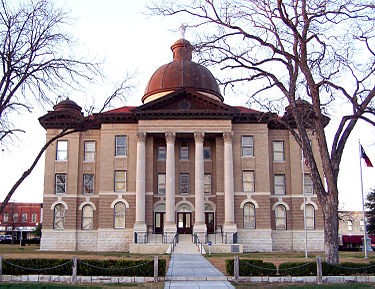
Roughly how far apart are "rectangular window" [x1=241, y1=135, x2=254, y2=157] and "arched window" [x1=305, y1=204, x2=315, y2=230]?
7033 millimetres

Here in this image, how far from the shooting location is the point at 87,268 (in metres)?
19.4

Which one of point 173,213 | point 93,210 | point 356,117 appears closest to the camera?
point 356,117

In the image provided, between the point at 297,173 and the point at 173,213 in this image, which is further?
the point at 297,173

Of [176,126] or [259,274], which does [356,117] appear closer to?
[259,274]

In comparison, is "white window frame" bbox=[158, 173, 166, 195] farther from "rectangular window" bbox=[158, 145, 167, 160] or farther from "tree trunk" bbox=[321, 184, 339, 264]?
"tree trunk" bbox=[321, 184, 339, 264]

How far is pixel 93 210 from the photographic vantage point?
44625 mm

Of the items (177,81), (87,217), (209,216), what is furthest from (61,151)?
(209,216)

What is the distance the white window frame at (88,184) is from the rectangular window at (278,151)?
1672 centimetres

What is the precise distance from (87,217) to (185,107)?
43.5 feet

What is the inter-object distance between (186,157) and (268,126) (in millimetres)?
8061

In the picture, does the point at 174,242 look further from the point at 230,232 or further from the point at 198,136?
the point at 198,136

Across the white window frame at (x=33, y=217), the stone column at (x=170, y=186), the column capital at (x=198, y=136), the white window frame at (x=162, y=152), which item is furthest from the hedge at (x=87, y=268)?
the white window frame at (x=33, y=217)

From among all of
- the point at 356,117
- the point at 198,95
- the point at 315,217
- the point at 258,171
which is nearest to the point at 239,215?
the point at 258,171

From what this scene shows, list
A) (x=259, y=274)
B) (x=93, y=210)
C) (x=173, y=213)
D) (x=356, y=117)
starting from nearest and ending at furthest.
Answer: (x=259, y=274)
(x=356, y=117)
(x=173, y=213)
(x=93, y=210)
